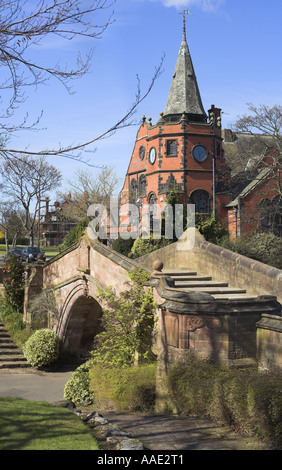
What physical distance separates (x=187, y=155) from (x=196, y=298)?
87.0ft

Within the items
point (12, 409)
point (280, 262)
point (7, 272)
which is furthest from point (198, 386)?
point (7, 272)

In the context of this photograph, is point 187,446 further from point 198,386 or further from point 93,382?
point 93,382

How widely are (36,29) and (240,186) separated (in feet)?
102

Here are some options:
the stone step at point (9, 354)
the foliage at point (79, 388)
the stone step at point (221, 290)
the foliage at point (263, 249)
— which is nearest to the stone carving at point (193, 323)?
the stone step at point (221, 290)

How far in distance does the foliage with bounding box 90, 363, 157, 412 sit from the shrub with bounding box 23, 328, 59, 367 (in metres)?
8.42

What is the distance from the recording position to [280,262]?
19.8m

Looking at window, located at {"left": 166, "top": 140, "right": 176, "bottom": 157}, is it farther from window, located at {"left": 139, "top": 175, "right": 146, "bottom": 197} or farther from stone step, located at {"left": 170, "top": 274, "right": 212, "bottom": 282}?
stone step, located at {"left": 170, "top": 274, "right": 212, "bottom": 282}

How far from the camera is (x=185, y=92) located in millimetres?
35844

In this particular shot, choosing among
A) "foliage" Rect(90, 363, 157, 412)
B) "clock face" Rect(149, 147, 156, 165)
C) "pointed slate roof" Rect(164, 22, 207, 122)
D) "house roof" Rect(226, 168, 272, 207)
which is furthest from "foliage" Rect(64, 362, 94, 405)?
"pointed slate roof" Rect(164, 22, 207, 122)

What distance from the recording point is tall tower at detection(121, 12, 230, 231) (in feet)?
112

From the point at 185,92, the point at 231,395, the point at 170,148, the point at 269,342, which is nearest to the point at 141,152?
the point at 170,148

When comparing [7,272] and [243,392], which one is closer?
[243,392]

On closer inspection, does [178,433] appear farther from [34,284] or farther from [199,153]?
[199,153]
